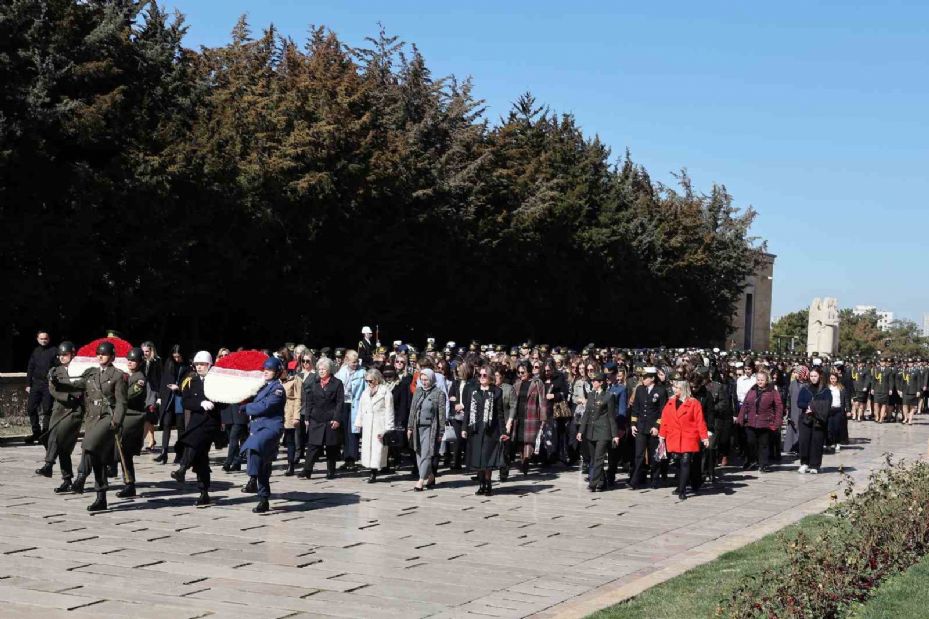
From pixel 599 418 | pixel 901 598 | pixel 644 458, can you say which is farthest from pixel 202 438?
pixel 901 598

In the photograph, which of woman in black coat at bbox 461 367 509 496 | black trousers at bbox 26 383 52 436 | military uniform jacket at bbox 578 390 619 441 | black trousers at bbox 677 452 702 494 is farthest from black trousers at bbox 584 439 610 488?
black trousers at bbox 26 383 52 436

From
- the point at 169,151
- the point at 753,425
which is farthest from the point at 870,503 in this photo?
the point at 169,151

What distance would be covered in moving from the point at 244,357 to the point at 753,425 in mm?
10292

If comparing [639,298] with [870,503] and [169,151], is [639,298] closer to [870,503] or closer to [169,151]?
[169,151]

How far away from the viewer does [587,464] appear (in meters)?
19.9

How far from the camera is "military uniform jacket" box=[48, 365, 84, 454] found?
15.2m

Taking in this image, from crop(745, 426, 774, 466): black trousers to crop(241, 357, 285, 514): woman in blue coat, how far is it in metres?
10.3

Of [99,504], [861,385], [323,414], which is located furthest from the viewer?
[861,385]

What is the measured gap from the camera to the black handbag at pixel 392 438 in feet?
58.5

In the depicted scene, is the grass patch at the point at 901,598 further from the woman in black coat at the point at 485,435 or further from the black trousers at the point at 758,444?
the black trousers at the point at 758,444

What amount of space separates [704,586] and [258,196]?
2297 cm

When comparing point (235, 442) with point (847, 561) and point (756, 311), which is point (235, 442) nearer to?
point (847, 561)

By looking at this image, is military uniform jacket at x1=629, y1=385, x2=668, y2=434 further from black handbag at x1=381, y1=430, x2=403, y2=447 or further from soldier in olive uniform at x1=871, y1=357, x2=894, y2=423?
soldier in olive uniform at x1=871, y1=357, x2=894, y2=423

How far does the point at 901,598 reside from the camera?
30.3 ft
